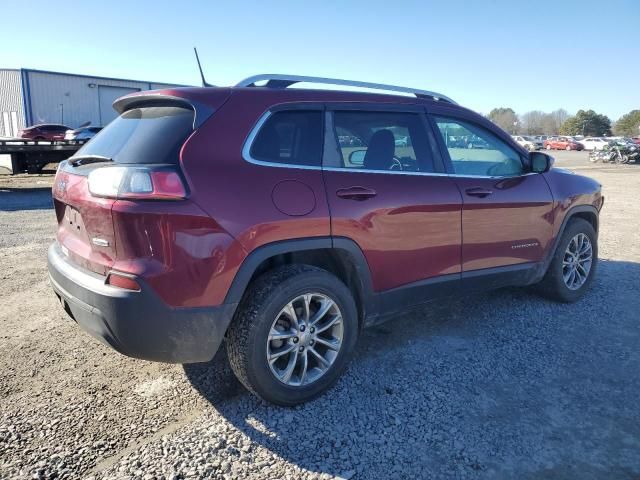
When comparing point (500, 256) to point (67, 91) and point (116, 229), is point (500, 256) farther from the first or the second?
point (67, 91)

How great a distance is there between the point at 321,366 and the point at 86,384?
152 centimetres

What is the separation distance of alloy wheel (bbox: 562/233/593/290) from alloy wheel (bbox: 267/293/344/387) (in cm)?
274

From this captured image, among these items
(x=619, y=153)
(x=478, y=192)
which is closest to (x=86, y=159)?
(x=478, y=192)

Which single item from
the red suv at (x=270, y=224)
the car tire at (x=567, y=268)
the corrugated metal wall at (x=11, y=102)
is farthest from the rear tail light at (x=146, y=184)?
the corrugated metal wall at (x=11, y=102)

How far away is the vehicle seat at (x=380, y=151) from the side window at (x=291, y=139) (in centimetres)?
41

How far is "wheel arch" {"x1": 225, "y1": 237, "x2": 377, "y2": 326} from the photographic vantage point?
8.92 ft

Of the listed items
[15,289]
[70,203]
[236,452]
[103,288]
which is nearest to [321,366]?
[236,452]

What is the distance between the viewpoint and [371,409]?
298 cm

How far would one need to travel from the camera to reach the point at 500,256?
4.06m

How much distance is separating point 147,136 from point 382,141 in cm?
158

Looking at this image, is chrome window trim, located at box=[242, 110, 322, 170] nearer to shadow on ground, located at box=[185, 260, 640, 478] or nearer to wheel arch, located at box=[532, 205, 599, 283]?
shadow on ground, located at box=[185, 260, 640, 478]

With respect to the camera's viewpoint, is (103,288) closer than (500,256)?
Yes

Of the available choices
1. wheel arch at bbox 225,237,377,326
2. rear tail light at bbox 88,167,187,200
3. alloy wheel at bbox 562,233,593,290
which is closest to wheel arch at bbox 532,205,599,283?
alloy wheel at bbox 562,233,593,290

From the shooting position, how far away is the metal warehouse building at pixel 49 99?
35.3 m
